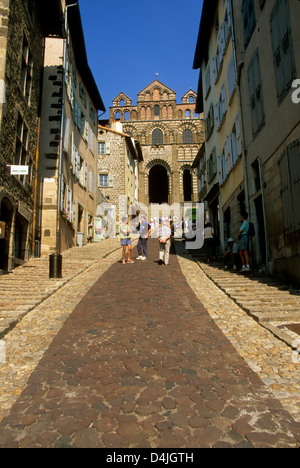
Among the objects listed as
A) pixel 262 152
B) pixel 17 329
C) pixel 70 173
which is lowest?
pixel 17 329

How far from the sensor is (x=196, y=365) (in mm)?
3689

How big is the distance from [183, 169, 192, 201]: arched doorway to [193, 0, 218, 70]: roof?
28420 millimetres

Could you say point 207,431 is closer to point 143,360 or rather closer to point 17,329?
point 143,360

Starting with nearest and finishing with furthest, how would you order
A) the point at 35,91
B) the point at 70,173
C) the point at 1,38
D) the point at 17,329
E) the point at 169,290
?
1. the point at 17,329
2. the point at 169,290
3. the point at 1,38
4. the point at 35,91
5. the point at 70,173

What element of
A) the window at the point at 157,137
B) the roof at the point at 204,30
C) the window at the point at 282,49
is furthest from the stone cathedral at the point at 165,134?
the window at the point at 282,49

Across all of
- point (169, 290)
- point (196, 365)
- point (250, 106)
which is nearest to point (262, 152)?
point (250, 106)

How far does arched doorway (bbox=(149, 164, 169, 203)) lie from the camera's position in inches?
2079

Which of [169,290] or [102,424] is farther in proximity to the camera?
[169,290]

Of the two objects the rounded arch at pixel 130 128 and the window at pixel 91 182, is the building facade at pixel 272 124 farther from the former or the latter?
the rounded arch at pixel 130 128

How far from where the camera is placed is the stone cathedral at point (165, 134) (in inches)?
1869

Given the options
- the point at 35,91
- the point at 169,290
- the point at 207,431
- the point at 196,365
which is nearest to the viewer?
the point at 207,431

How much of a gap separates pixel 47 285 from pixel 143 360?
491 centimetres

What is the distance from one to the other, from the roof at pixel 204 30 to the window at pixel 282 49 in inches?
355

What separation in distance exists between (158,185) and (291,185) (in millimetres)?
48365
